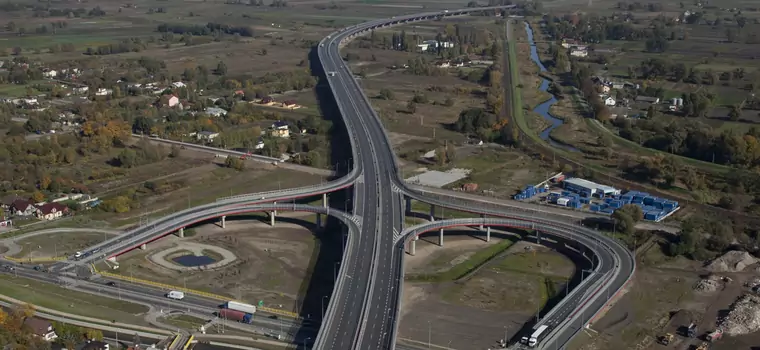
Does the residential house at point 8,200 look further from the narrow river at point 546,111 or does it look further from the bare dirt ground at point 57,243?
the narrow river at point 546,111

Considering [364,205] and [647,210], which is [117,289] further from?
[647,210]

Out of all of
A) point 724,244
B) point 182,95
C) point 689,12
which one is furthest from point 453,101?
point 689,12

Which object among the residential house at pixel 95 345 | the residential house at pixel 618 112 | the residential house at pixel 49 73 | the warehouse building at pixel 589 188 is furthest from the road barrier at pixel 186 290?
the residential house at pixel 49 73

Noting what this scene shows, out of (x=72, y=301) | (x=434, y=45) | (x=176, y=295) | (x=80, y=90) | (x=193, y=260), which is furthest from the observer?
(x=434, y=45)

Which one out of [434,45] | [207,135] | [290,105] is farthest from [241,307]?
[434,45]

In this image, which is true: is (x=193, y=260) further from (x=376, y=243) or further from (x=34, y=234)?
(x=376, y=243)

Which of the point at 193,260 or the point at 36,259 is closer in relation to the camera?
the point at 36,259
